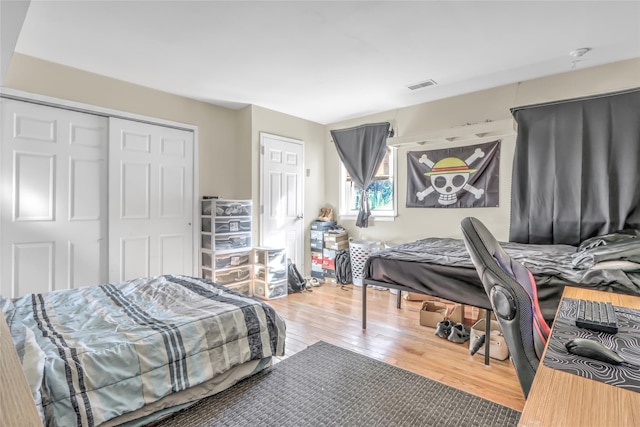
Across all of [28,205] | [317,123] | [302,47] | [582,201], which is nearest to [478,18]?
[302,47]

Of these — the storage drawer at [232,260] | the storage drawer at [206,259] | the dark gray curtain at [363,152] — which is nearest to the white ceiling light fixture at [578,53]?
the dark gray curtain at [363,152]

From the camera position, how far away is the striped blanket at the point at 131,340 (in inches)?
56.2

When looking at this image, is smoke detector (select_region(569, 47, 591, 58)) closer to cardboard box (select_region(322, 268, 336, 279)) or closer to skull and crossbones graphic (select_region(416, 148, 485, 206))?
skull and crossbones graphic (select_region(416, 148, 485, 206))

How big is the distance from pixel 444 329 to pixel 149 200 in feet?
11.1

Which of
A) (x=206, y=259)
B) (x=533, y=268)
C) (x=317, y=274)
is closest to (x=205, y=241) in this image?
(x=206, y=259)

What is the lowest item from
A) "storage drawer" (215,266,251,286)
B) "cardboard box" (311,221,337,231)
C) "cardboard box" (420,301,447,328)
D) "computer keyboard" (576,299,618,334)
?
"cardboard box" (420,301,447,328)

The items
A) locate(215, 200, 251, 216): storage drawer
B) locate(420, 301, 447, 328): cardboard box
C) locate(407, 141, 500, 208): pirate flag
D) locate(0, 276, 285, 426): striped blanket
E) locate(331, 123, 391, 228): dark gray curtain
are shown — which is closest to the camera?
locate(0, 276, 285, 426): striped blanket

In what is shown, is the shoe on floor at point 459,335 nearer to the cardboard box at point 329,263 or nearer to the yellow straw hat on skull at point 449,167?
the yellow straw hat on skull at point 449,167

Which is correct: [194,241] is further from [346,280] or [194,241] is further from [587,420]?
[587,420]

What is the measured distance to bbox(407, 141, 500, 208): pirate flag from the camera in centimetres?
373

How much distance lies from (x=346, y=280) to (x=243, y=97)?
2876 millimetres

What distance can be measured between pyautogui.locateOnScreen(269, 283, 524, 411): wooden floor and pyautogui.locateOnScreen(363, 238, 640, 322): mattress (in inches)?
18.0

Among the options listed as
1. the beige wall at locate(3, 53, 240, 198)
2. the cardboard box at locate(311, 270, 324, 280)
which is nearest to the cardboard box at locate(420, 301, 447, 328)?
the cardboard box at locate(311, 270, 324, 280)

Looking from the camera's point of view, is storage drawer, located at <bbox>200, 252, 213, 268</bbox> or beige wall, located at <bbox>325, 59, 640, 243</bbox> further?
storage drawer, located at <bbox>200, 252, 213, 268</bbox>
